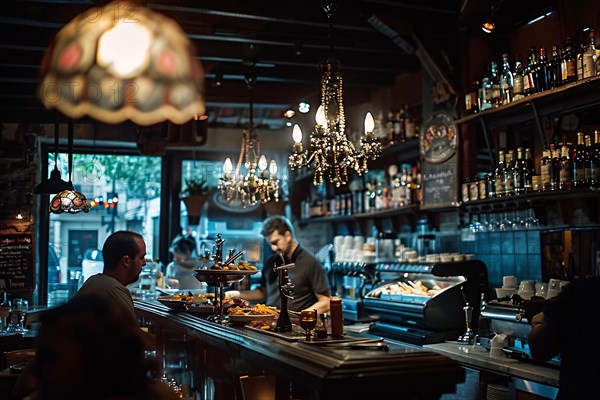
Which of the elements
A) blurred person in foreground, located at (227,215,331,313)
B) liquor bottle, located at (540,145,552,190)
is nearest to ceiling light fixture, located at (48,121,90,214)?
blurred person in foreground, located at (227,215,331,313)

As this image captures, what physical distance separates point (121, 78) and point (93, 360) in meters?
0.73

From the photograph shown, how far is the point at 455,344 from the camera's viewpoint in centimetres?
494

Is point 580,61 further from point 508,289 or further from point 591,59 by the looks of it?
point 508,289

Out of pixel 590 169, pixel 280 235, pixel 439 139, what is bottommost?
pixel 280 235

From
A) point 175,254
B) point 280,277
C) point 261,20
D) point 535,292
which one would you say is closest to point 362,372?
point 280,277

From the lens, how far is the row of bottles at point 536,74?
4.39 meters

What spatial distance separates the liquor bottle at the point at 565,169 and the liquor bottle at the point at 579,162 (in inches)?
1.6

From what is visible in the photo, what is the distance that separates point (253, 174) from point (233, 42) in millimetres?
1662

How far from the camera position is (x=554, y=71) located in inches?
185

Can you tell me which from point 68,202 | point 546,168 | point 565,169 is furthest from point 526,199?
point 68,202

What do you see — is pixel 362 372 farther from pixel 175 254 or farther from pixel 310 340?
pixel 175 254

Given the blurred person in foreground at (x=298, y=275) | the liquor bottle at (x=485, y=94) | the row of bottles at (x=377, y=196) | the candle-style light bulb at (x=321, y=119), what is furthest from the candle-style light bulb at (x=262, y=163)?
the liquor bottle at (x=485, y=94)

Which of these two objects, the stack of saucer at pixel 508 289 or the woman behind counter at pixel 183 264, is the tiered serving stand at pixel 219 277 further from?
the woman behind counter at pixel 183 264

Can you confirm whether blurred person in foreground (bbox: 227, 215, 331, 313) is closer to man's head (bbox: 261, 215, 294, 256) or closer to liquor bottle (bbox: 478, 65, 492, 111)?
man's head (bbox: 261, 215, 294, 256)
